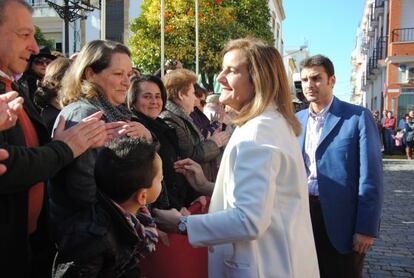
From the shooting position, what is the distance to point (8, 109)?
182cm

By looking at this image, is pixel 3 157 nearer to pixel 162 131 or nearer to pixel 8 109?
pixel 8 109

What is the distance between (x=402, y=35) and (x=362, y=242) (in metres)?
28.2

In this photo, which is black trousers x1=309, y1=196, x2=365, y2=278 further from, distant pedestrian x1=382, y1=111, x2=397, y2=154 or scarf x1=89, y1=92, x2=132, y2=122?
distant pedestrian x1=382, y1=111, x2=397, y2=154

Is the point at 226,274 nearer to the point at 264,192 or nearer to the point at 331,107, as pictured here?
the point at 264,192

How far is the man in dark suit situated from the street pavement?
13.2ft

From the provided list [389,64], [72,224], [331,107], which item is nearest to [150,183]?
[72,224]

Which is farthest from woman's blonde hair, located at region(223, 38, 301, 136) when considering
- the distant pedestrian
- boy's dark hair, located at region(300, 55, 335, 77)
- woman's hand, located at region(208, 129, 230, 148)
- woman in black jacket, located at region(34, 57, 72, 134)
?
the distant pedestrian

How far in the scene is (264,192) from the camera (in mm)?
1981

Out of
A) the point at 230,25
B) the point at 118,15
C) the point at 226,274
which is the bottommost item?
the point at 226,274

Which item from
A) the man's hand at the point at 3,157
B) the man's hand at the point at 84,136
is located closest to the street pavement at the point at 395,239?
the man's hand at the point at 84,136

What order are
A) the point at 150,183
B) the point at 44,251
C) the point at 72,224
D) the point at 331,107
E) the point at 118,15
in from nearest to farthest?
the point at 72,224 → the point at 150,183 → the point at 44,251 → the point at 331,107 → the point at 118,15

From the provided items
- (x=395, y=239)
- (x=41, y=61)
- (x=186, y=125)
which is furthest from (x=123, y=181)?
(x=395, y=239)

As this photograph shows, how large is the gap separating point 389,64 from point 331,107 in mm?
26924

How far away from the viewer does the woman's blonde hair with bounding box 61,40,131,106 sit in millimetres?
2676
